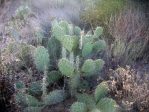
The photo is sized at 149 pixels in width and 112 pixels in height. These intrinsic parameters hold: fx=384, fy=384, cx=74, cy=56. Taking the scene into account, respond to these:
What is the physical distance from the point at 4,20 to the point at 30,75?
1.81 m

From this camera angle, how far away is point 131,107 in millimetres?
3799

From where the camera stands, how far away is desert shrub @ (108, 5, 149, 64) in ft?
14.6

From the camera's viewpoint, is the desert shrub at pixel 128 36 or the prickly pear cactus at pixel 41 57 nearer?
the prickly pear cactus at pixel 41 57

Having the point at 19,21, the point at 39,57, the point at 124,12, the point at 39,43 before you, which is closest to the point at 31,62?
the point at 39,43

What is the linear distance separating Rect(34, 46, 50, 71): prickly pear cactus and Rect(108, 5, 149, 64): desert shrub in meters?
0.85

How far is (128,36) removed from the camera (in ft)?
15.2

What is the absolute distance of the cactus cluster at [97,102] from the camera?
3475mm

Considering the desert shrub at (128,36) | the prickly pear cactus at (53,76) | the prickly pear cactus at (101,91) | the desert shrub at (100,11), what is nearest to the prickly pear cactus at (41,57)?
the prickly pear cactus at (53,76)

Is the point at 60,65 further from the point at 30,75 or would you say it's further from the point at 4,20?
the point at 4,20

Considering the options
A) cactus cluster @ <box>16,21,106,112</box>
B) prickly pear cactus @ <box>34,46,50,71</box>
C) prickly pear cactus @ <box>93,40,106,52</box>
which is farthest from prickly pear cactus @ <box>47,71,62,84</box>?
prickly pear cactus @ <box>93,40,106,52</box>

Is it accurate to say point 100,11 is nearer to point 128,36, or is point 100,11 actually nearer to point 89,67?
point 128,36

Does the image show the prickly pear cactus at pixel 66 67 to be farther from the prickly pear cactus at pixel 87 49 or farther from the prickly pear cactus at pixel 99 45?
the prickly pear cactus at pixel 99 45

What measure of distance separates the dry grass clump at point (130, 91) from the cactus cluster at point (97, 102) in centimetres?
13

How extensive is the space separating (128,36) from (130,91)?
1.07 metres
